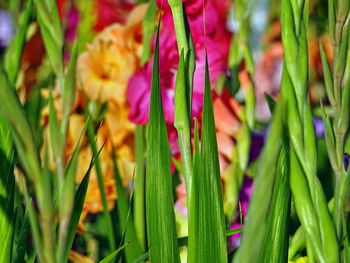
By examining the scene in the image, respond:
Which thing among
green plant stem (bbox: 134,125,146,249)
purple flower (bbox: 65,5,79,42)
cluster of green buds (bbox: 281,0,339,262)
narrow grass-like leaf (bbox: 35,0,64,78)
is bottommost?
green plant stem (bbox: 134,125,146,249)

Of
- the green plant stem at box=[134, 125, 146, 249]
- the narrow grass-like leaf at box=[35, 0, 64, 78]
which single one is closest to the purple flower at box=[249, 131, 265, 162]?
the green plant stem at box=[134, 125, 146, 249]

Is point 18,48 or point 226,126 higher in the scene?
point 18,48

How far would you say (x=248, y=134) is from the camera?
35.2 inches

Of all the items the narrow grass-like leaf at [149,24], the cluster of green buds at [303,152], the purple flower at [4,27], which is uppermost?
the purple flower at [4,27]

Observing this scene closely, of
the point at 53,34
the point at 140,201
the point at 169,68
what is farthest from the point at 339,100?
the point at 169,68

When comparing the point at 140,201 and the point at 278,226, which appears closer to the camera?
the point at 278,226

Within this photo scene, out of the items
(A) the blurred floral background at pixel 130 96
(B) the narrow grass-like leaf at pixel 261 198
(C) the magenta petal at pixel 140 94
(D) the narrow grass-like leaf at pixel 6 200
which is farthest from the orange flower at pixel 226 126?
(B) the narrow grass-like leaf at pixel 261 198

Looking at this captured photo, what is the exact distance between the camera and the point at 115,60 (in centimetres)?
112

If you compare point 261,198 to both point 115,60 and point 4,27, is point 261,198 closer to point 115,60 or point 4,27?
point 115,60

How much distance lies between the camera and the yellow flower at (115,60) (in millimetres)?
1087

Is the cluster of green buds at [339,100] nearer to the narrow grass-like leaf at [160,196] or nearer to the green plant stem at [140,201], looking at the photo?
the narrow grass-like leaf at [160,196]

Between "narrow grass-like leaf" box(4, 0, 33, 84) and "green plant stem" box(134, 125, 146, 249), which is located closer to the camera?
"green plant stem" box(134, 125, 146, 249)

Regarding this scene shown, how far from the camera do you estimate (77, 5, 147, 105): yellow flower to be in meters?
1.09

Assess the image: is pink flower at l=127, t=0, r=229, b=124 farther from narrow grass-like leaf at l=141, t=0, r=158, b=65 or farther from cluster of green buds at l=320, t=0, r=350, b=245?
cluster of green buds at l=320, t=0, r=350, b=245
